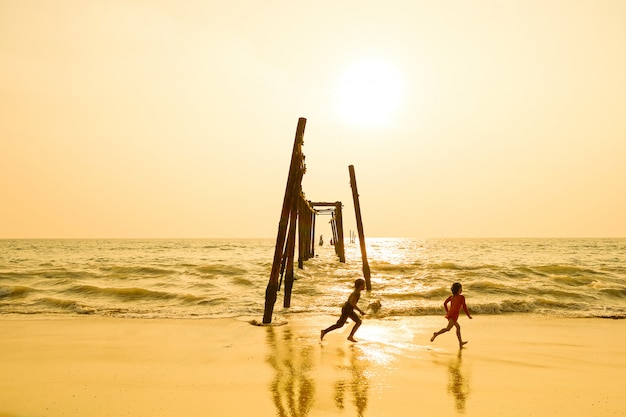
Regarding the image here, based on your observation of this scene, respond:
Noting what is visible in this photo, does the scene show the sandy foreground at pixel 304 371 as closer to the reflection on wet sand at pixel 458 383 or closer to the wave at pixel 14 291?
the reflection on wet sand at pixel 458 383

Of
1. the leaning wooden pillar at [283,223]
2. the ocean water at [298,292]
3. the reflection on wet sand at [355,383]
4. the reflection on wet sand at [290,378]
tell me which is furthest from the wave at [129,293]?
the reflection on wet sand at [355,383]

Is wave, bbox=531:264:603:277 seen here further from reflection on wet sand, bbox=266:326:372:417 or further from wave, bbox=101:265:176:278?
reflection on wet sand, bbox=266:326:372:417

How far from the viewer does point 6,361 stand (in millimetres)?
7328

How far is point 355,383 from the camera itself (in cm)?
600

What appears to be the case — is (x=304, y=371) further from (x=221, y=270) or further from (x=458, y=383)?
(x=221, y=270)

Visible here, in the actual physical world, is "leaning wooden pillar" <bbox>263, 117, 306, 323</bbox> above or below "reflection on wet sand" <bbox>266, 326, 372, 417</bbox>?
above

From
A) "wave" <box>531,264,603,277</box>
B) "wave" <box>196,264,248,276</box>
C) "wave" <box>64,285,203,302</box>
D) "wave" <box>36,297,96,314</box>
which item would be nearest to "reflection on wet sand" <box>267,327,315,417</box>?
"wave" <box>36,297,96,314</box>

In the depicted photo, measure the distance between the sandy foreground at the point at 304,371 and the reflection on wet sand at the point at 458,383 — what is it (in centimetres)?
2

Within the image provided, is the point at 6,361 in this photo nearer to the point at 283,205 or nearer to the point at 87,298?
the point at 283,205

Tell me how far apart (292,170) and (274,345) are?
4270 mm

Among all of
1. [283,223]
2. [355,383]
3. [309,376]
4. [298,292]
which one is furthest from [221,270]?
[355,383]

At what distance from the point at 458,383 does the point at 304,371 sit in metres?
2.13

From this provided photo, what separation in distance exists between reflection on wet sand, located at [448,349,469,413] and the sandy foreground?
0.9 inches

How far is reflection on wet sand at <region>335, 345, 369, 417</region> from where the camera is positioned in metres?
5.23
